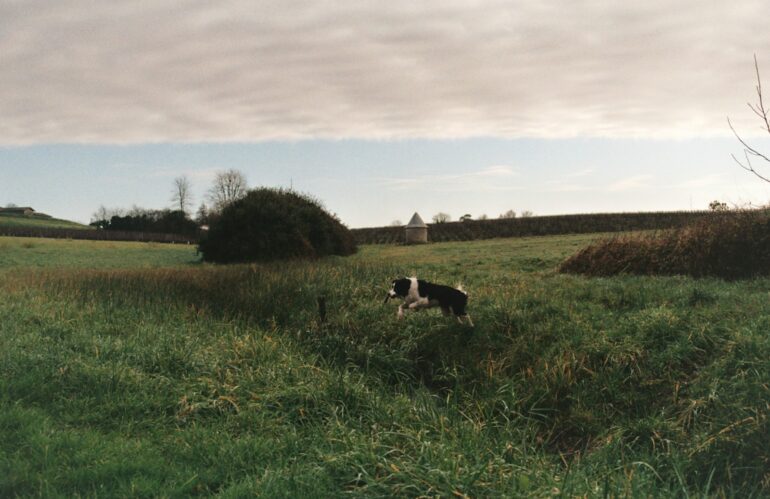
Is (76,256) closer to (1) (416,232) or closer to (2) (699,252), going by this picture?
(1) (416,232)

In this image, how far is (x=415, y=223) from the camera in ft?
112

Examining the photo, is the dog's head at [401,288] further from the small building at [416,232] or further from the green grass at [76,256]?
the small building at [416,232]

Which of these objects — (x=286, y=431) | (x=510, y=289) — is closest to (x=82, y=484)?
(x=286, y=431)

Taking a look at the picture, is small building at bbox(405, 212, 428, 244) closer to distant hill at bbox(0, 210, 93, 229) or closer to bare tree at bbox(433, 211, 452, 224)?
bare tree at bbox(433, 211, 452, 224)

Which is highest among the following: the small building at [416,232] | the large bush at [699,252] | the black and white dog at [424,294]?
the small building at [416,232]

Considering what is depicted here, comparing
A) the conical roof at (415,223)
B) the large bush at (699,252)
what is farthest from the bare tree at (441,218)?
the large bush at (699,252)

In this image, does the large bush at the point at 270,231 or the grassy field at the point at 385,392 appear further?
the large bush at the point at 270,231

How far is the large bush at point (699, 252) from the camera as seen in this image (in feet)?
44.1

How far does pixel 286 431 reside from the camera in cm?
600

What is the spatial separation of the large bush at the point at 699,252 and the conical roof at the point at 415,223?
18.6 metres

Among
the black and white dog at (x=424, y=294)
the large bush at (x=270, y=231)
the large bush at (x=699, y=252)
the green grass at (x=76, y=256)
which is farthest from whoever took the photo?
the green grass at (x=76, y=256)

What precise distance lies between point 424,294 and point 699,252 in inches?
363

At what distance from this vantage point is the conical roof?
34.2 metres

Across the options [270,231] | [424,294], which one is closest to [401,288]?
[424,294]
